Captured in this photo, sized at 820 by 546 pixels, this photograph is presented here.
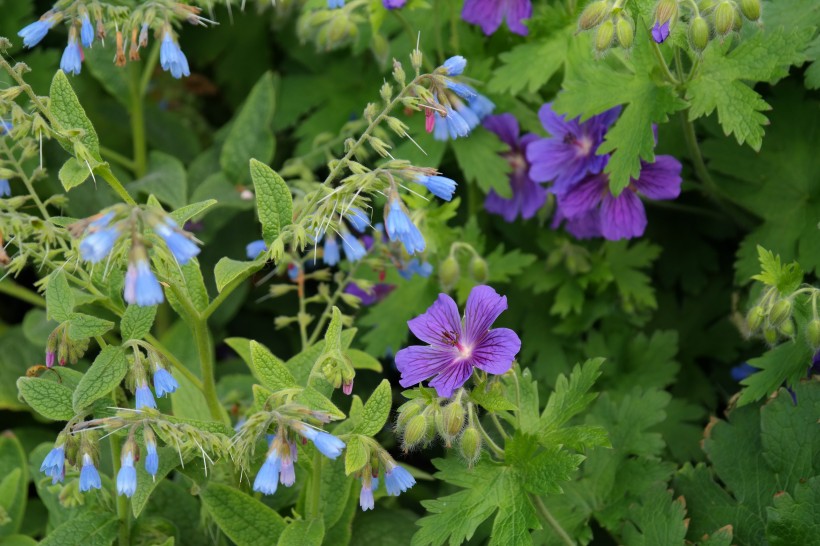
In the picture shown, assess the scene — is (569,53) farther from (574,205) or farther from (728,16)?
(728,16)

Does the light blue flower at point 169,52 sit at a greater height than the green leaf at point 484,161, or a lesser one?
greater

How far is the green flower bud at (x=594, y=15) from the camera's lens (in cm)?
174

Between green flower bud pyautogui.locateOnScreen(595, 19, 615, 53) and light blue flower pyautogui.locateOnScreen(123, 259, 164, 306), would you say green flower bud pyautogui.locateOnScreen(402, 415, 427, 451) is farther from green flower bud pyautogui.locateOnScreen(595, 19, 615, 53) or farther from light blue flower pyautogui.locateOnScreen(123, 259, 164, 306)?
green flower bud pyautogui.locateOnScreen(595, 19, 615, 53)

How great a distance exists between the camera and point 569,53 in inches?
84.5

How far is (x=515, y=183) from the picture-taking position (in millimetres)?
2387

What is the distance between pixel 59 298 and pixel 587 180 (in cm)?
120

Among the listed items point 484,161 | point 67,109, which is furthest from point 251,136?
point 67,109

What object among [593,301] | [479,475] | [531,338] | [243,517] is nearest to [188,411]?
[243,517]

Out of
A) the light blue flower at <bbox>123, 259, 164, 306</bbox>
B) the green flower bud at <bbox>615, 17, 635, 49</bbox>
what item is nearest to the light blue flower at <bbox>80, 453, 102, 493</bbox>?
the light blue flower at <bbox>123, 259, 164, 306</bbox>

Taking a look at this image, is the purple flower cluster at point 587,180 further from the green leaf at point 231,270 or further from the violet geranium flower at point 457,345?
the green leaf at point 231,270

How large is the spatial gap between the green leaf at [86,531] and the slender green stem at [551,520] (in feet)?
2.52

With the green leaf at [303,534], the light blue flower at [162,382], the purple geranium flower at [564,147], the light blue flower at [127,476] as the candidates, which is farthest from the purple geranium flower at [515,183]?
the light blue flower at [127,476]

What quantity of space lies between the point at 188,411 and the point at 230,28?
5.22 ft

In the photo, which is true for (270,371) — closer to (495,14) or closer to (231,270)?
(231,270)
